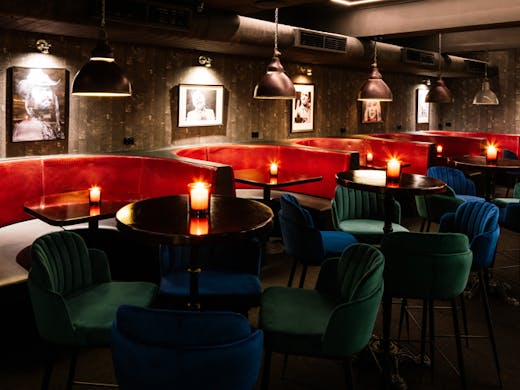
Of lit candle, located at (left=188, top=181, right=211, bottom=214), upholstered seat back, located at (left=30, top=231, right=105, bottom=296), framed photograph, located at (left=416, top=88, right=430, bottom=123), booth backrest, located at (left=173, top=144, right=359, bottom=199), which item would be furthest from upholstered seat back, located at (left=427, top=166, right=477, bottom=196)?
framed photograph, located at (left=416, top=88, right=430, bottom=123)

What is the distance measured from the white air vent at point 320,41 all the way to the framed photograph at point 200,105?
4.84ft

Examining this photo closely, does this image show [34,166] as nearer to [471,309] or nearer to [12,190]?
[12,190]

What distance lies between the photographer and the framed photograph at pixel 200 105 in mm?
7023

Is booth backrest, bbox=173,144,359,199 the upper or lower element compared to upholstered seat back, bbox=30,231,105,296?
upper

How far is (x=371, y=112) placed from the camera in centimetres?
1062

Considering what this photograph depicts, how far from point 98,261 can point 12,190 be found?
7.66 ft

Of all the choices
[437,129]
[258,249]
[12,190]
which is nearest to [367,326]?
[258,249]

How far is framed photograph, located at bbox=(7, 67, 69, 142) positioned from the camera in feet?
17.1

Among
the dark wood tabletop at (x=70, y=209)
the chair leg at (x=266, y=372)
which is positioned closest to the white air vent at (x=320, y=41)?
the dark wood tabletop at (x=70, y=209)

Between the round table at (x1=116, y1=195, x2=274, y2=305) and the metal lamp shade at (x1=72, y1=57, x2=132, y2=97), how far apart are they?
90 cm

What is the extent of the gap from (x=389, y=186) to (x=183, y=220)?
1579 mm

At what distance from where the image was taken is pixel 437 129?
1299 centimetres

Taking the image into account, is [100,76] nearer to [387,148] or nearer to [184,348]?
[184,348]

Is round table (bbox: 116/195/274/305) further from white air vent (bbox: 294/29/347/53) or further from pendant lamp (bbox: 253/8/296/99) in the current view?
white air vent (bbox: 294/29/347/53)
